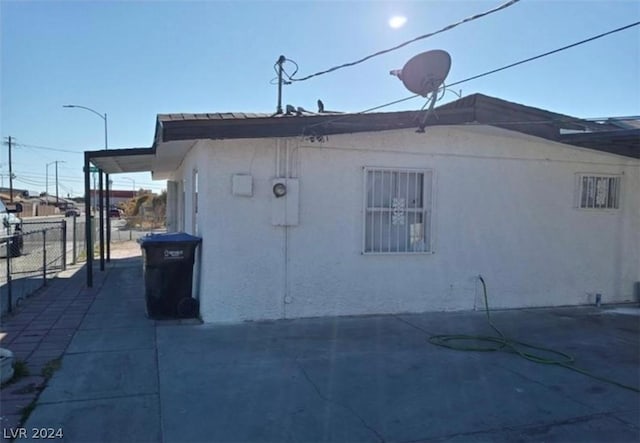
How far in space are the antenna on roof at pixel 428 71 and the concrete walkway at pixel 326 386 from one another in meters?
2.96

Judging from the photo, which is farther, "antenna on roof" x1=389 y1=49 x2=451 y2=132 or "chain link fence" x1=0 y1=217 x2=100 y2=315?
"chain link fence" x1=0 y1=217 x2=100 y2=315

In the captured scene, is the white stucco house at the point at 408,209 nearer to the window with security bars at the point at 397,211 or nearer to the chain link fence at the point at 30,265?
the window with security bars at the point at 397,211

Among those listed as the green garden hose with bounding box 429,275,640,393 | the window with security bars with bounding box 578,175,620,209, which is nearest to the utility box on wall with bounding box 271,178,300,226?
the green garden hose with bounding box 429,275,640,393

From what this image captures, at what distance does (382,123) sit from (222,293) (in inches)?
127

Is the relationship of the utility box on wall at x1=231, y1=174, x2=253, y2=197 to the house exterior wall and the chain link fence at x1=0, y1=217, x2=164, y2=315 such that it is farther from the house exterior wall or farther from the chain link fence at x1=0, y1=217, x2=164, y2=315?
the chain link fence at x1=0, y1=217, x2=164, y2=315

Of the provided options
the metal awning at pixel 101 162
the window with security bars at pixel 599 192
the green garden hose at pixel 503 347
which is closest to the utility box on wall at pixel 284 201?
the green garden hose at pixel 503 347

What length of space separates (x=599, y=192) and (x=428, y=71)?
5311 mm

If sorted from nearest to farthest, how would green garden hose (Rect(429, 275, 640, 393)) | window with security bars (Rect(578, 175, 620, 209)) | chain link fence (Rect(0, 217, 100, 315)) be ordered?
green garden hose (Rect(429, 275, 640, 393))
chain link fence (Rect(0, 217, 100, 315))
window with security bars (Rect(578, 175, 620, 209))

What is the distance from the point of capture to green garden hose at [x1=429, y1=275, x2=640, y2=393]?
5.48 meters

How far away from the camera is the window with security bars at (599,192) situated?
8.88m

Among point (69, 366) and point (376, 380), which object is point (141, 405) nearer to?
point (69, 366)

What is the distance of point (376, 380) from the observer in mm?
4809

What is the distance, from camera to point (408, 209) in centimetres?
789

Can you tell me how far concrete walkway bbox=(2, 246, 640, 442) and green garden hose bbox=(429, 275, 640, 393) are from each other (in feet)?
0.51
